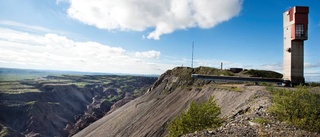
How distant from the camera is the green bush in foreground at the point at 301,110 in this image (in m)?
11.2

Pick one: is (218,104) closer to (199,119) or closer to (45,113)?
(199,119)

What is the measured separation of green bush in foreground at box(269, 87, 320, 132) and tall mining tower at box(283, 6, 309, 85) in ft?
55.3

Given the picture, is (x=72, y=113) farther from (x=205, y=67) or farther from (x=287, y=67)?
(x=287, y=67)

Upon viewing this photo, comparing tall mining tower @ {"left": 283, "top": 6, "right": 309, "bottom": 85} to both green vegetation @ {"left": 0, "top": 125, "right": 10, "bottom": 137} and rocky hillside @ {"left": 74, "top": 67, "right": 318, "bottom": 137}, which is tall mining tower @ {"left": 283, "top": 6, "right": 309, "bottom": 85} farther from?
green vegetation @ {"left": 0, "top": 125, "right": 10, "bottom": 137}

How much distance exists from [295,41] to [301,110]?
725 inches

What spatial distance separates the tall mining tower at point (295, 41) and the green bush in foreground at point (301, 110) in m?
16.9

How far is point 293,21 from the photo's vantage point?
2712 cm

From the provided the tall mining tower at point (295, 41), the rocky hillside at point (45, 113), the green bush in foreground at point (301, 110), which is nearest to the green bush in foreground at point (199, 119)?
the green bush in foreground at point (301, 110)

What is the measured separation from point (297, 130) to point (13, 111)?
99.0 meters

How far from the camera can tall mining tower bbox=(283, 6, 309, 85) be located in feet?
88.2

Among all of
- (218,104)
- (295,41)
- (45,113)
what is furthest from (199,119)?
(45,113)

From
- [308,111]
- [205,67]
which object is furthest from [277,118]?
[205,67]

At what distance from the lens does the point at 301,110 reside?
11875 mm

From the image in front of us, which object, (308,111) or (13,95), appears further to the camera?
(13,95)
